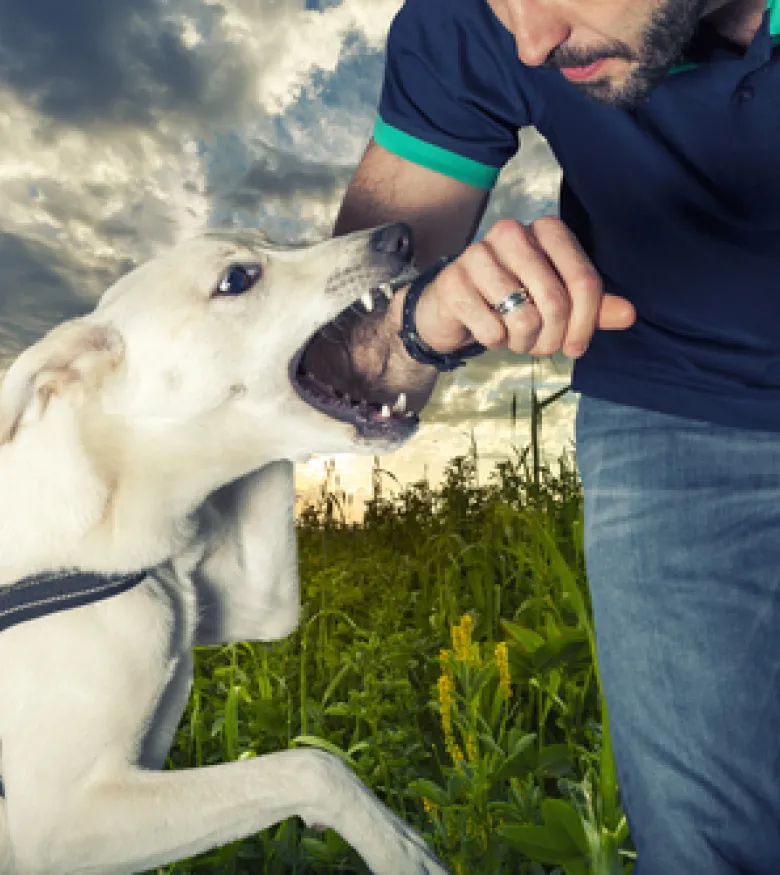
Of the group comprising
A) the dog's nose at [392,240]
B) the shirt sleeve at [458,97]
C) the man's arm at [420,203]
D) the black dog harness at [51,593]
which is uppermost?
the shirt sleeve at [458,97]

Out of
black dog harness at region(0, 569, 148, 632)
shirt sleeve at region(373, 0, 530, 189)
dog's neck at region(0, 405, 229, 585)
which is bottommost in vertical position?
black dog harness at region(0, 569, 148, 632)

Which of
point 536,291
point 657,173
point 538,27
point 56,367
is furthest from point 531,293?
point 56,367

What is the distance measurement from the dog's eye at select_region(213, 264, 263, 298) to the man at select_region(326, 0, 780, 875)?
0.26 metres

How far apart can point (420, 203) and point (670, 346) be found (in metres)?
0.61

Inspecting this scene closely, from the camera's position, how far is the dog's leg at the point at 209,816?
1275mm

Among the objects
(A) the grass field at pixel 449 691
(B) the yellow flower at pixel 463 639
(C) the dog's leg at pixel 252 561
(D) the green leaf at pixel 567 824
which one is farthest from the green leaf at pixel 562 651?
(C) the dog's leg at pixel 252 561

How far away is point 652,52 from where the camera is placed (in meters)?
1.38

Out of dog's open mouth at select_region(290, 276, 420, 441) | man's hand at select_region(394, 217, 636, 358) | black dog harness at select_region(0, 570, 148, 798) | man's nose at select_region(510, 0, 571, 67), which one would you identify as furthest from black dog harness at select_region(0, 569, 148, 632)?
man's nose at select_region(510, 0, 571, 67)

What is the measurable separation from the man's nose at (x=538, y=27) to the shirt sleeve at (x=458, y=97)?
0.38 meters

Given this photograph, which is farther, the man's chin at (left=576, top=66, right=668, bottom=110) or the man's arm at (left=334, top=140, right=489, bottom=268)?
the man's arm at (left=334, top=140, right=489, bottom=268)

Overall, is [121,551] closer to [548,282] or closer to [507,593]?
[548,282]

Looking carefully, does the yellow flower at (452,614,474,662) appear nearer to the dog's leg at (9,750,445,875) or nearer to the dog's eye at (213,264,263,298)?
the dog's leg at (9,750,445,875)

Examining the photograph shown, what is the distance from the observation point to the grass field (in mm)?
1625

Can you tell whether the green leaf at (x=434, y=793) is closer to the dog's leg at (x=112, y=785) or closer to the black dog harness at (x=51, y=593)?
the dog's leg at (x=112, y=785)
